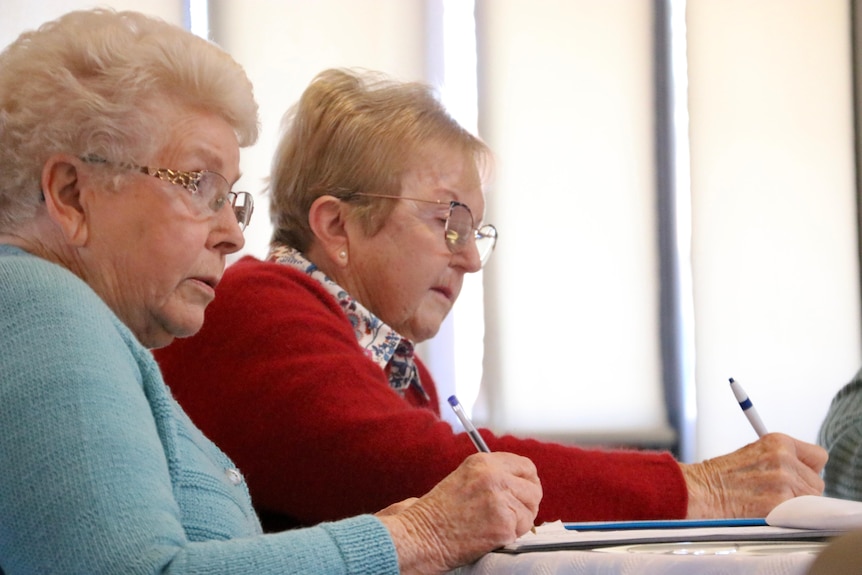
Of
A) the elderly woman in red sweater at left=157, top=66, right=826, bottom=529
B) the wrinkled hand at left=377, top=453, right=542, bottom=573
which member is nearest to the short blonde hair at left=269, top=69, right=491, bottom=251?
the elderly woman in red sweater at left=157, top=66, right=826, bottom=529

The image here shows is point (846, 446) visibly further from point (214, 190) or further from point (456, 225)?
point (214, 190)

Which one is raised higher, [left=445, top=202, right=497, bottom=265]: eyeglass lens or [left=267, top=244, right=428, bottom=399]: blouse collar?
[left=445, top=202, right=497, bottom=265]: eyeglass lens

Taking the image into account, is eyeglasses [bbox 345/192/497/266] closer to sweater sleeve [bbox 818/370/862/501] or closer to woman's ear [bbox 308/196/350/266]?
woman's ear [bbox 308/196/350/266]

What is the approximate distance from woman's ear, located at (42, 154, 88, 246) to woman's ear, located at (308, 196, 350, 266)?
585 mm

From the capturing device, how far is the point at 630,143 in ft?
9.85

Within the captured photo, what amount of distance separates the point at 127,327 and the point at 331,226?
1.98 feet

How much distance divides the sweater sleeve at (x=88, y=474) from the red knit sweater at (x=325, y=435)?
35cm

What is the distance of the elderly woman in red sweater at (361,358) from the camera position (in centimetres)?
132

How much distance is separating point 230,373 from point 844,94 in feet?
7.84

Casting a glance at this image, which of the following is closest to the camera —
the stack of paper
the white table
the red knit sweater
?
the white table

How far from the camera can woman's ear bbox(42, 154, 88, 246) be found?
1113 millimetres

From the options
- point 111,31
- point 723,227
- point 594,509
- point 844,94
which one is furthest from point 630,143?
point 111,31

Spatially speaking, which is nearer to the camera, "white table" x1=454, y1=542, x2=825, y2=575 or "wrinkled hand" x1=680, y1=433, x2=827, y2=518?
"white table" x1=454, y1=542, x2=825, y2=575

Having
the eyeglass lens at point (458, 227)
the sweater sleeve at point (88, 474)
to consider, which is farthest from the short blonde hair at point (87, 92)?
the eyeglass lens at point (458, 227)
